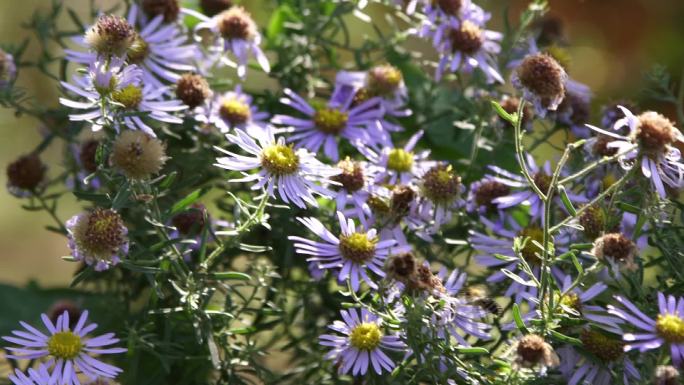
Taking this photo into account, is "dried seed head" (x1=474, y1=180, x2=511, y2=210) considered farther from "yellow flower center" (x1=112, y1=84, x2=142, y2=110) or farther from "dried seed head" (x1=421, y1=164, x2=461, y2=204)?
"yellow flower center" (x1=112, y1=84, x2=142, y2=110)

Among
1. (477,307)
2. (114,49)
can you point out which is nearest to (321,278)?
(477,307)

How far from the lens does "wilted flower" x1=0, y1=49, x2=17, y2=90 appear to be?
1.22 metres

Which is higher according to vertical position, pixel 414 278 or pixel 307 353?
pixel 307 353

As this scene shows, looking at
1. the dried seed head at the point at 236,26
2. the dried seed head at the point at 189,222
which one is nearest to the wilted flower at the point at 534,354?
the dried seed head at the point at 189,222

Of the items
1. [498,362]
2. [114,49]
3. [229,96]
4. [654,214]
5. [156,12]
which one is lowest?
[498,362]

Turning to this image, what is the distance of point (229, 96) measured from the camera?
129 cm

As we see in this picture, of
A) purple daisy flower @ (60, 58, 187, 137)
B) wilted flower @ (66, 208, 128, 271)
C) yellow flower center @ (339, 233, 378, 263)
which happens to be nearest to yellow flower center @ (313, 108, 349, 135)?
purple daisy flower @ (60, 58, 187, 137)

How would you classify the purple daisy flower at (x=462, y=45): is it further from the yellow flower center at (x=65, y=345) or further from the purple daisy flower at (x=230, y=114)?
the yellow flower center at (x=65, y=345)

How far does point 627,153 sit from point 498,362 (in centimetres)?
24

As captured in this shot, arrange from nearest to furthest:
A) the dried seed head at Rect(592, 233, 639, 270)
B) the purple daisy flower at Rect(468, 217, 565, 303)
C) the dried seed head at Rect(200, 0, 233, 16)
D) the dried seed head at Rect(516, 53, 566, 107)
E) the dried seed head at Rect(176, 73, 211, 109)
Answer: the dried seed head at Rect(592, 233, 639, 270) < the dried seed head at Rect(516, 53, 566, 107) < the purple daisy flower at Rect(468, 217, 565, 303) < the dried seed head at Rect(176, 73, 211, 109) < the dried seed head at Rect(200, 0, 233, 16)

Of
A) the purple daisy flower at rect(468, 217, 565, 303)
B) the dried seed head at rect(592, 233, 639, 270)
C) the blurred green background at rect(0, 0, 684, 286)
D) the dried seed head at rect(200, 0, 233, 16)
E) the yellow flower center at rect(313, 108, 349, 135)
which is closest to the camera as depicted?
the dried seed head at rect(592, 233, 639, 270)

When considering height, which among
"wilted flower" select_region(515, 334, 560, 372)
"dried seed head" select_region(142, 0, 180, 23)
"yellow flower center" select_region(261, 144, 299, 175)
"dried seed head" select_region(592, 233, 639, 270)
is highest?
"dried seed head" select_region(142, 0, 180, 23)

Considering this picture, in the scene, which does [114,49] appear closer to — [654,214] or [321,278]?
[321,278]

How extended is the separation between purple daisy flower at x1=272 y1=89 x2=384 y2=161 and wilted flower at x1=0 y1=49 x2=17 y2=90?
343mm
